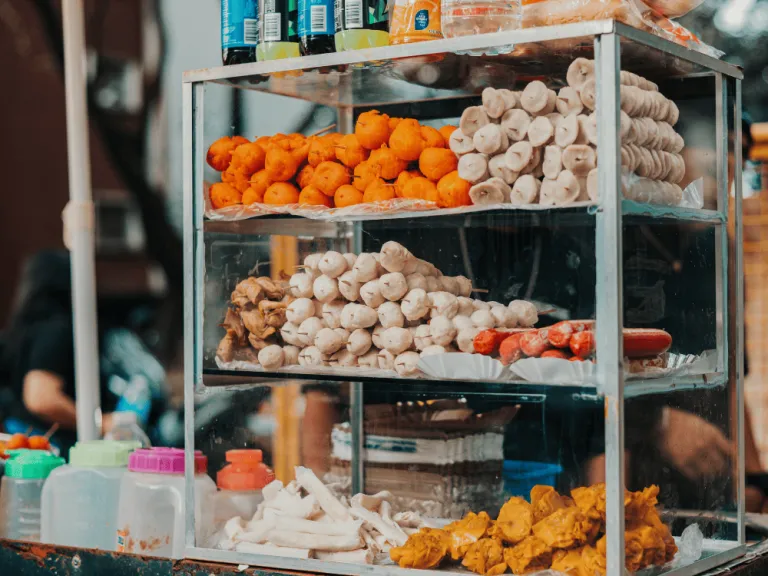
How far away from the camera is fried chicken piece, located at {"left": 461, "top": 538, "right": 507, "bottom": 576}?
233 centimetres

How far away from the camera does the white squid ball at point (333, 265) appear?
2607 mm

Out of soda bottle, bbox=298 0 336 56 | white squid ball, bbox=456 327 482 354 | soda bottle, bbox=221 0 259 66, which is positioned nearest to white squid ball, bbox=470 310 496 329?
white squid ball, bbox=456 327 482 354

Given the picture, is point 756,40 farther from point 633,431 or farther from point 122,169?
point 122,169

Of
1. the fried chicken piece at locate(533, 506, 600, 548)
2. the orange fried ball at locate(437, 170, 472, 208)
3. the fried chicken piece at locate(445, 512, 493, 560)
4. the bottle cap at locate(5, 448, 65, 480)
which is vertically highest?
the orange fried ball at locate(437, 170, 472, 208)

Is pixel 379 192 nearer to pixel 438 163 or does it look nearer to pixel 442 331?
pixel 438 163

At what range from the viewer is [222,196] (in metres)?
2.67

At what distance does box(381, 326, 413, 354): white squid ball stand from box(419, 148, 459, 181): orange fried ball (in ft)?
1.09

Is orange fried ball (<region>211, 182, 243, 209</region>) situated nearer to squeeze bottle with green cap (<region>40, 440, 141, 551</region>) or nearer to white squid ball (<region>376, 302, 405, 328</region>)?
white squid ball (<region>376, 302, 405, 328</region>)

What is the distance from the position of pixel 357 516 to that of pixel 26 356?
9.37 feet

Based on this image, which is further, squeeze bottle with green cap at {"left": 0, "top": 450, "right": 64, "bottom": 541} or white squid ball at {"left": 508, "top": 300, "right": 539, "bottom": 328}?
squeeze bottle with green cap at {"left": 0, "top": 450, "right": 64, "bottom": 541}

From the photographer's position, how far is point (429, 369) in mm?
2391

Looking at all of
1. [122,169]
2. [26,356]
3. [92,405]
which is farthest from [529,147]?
[122,169]

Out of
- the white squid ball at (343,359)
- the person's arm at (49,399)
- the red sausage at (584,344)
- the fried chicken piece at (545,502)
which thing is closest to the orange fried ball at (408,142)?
the white squid ball at (343,359)

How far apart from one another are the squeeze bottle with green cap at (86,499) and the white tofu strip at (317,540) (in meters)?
0.48
